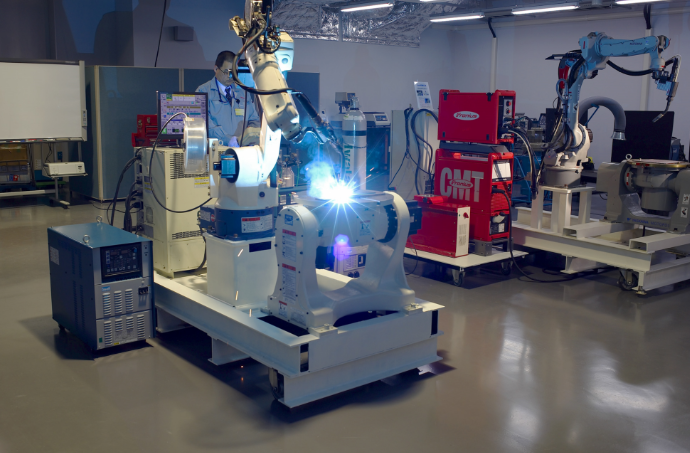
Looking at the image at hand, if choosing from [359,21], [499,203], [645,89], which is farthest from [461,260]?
[359,21]

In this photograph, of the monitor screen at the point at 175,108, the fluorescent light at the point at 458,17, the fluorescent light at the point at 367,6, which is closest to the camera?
the monitor screen at the point at 175,108

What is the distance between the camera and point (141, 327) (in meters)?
3.94

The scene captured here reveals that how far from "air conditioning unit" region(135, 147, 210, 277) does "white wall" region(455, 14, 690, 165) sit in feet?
29.8

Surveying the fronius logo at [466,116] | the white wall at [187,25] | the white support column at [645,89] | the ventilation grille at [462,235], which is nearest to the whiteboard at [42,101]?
the white wall at [187,25]

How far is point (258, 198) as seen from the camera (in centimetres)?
393

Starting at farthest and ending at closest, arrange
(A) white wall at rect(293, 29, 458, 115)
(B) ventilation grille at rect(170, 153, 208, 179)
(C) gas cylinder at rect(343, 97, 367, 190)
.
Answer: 1. (A) white wall at rect(293, 29, 458, 115)
2. (C) gas cylinder at rect(343, 97, 367, 190)
3. (B) ventilation grille at rect(170, 153, 208, 179)

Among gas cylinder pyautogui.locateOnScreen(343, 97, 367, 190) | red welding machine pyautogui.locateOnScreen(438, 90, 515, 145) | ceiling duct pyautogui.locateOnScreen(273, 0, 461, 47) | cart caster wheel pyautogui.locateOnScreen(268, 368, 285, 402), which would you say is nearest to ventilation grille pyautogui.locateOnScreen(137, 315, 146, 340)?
cart caster wheel pyautogui.locateOnScreen(268, 368, 285, 402)

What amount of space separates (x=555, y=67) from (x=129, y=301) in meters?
10.9

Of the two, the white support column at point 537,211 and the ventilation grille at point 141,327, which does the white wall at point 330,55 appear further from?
the ventilation grille at point 141,327

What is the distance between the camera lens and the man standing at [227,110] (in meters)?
4.21

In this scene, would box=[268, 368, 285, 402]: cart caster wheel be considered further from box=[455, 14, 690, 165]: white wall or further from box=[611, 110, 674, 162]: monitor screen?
box=[455, 14, 690, 165]: white wall

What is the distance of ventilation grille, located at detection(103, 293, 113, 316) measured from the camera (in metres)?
3.76

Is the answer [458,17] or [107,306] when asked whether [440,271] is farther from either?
[458,17]

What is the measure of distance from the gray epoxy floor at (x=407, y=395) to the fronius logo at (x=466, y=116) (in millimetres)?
1869
